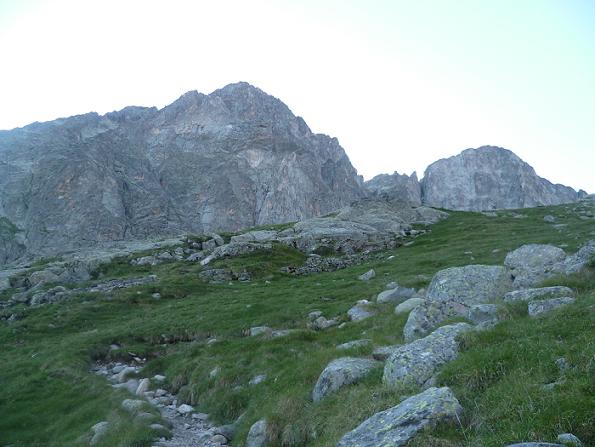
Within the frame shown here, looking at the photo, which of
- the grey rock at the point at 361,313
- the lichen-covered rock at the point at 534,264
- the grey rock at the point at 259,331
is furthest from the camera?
the grey rock at the point at 259,331

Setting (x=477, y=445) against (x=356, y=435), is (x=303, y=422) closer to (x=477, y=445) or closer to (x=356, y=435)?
(x=356, y=435)

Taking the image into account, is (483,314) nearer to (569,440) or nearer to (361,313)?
(569,440)

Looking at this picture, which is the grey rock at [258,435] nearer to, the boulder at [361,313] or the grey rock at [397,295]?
the boulder at [361,313]

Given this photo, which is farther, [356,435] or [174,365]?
[174,365]

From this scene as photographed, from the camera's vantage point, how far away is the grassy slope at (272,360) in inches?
396

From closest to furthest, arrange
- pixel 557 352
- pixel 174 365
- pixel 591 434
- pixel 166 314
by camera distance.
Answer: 1. pixel 591 434
2. pixel 557 352
3. pixel 174 365
4. pixel 166 314

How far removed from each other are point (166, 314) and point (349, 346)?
1028 inches

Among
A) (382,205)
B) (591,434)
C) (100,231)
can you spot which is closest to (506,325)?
(591,434)

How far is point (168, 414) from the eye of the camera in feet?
70.3

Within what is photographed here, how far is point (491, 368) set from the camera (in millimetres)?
11859

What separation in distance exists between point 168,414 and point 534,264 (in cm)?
2448

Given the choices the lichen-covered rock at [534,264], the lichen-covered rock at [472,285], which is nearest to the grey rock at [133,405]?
the lichen-covered rock at [472,285]

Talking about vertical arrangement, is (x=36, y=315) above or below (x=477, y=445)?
below

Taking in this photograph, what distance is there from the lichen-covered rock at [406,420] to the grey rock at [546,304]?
293 inches
